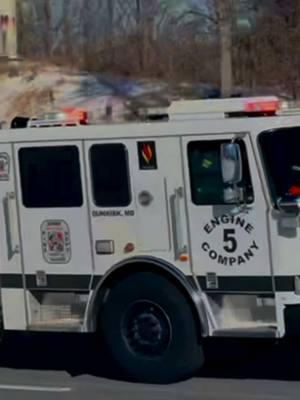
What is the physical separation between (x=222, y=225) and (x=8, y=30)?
33.0m

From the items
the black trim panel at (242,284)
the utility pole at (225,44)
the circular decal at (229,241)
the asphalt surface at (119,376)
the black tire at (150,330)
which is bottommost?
the asphalt surface at (119,376)

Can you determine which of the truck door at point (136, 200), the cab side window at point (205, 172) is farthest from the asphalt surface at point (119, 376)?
the cab side window at point (205, 172)

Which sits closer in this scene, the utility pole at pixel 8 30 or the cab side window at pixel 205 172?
the cab side window at pixel 205 172

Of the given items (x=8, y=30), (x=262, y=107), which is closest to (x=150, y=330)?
(x=262, y=107)

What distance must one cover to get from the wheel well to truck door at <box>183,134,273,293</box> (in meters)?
0.13

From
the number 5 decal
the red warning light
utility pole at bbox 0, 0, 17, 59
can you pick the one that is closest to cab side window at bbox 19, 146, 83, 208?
the red warning light

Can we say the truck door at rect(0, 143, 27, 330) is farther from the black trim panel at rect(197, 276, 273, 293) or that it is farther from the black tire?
the black trim panel at rect(197, 276, 273, 293)

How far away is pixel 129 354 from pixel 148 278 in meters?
0.68

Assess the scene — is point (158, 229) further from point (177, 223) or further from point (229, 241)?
point (229, 241)

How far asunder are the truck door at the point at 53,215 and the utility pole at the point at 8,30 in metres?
30.3

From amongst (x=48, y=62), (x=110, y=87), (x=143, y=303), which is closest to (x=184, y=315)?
(x=143, y=303)

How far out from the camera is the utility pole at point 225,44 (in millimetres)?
22062

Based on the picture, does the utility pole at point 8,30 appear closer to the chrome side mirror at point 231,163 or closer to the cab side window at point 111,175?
the cab side window at point 111,175

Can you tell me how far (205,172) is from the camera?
9.30 metres
